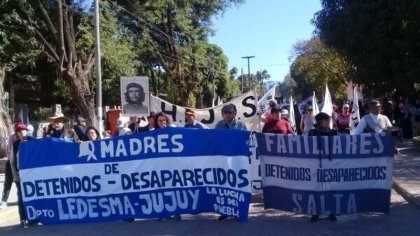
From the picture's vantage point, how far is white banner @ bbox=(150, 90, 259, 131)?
12414 millimetres

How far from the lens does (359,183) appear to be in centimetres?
821

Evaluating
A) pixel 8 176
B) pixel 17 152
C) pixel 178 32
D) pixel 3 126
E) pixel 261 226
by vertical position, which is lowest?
pixel 261 226

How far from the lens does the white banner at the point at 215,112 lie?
12414mm

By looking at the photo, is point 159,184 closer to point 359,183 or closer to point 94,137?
point 94,137

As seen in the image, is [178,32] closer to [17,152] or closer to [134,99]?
[134,99]

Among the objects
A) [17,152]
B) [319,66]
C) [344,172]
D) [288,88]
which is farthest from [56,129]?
[288,88]

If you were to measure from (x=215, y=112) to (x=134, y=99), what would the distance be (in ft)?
6.13

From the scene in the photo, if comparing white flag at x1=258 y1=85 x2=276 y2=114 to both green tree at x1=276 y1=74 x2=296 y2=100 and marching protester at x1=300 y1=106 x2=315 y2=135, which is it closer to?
marching protester at x1=300 y1=106 x2=315 y2=135

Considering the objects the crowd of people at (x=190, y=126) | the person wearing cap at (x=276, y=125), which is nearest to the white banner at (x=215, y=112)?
the crowd of people at (x=190, y=126)

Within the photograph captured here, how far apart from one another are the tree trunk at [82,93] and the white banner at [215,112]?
7.95 m

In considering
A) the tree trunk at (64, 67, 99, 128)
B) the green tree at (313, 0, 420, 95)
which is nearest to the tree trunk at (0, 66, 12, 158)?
the tree trunk at (64, 67, 99, 128)

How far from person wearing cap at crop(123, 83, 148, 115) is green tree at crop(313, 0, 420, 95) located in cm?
1026

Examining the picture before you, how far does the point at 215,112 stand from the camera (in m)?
13.4

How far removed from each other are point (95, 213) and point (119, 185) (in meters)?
0.53
